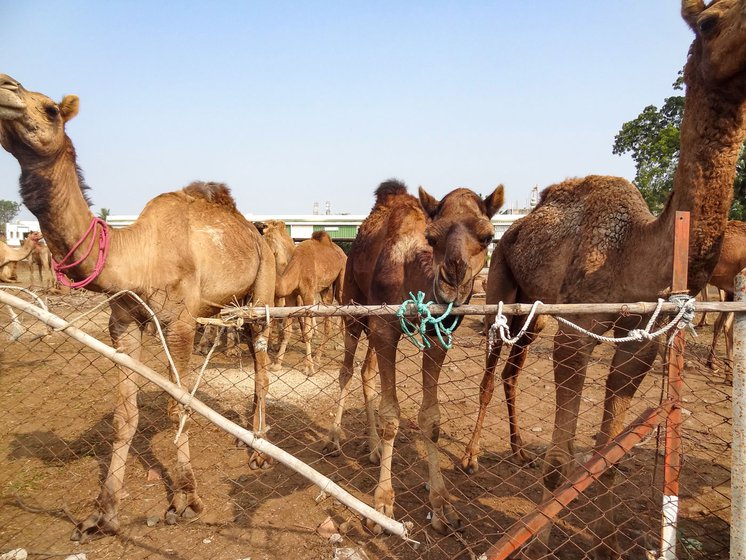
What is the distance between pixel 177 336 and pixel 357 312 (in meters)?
2.56

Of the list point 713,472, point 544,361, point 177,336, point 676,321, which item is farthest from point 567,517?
point 544,361

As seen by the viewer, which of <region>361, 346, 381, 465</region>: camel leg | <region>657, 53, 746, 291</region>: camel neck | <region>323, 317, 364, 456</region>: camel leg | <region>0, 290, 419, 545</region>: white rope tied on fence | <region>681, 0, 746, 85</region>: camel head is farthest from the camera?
<region>323, 317, 364, 456</region>: camel leg

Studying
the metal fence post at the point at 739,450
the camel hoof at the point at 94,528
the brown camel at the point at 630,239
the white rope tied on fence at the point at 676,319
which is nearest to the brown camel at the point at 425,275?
the brown camel at the point at 630,239

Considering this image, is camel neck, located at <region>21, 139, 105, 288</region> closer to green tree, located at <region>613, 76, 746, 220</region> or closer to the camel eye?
the camel eye

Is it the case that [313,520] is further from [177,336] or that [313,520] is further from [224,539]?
[177,336]

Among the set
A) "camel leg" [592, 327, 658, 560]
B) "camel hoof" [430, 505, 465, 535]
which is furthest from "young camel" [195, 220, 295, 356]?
"camel leg" [592, 327, 658, 560]

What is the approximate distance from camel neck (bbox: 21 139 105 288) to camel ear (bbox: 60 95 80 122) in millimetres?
325

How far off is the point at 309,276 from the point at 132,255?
6549 mm

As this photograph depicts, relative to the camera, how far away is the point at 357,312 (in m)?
2.40

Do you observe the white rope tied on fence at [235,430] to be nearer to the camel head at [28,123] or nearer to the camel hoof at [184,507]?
the camel head at [28,123]

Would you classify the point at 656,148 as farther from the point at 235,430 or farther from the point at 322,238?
the point at 235,430

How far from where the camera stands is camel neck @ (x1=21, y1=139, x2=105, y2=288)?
3.62 meters

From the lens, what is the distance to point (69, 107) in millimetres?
3924

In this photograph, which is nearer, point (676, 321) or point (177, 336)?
point (676, 321)
